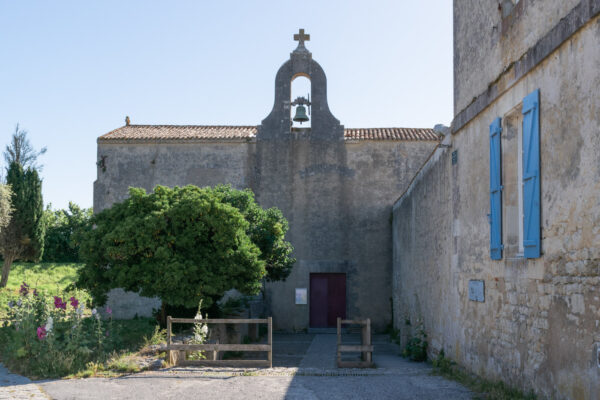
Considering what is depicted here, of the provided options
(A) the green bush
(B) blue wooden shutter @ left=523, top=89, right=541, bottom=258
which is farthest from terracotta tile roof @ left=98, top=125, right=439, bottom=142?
(B) blue wooden shutter @ left=523, top=89, right=541, bottom=258

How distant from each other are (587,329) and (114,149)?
63.7 feet

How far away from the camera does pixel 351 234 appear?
2114 cm

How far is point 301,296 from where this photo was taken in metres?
20.8

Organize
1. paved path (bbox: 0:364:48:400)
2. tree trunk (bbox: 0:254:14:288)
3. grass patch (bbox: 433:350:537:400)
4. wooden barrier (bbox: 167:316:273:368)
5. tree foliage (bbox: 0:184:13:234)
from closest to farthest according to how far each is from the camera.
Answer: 1. grass patch (bbox: 433:350:537:400)
2. paved path (bbox: 0:364:48:400)
3. wooden barrier (bbox: 167:316:273:368)
4. tree foliage (bbox: 0:184:13:234)
5. tree trunk (bbox: 0:254:14:288)

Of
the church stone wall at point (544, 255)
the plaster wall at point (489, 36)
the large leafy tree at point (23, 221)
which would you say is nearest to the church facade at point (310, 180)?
the large leafy tree at point (23, 221)

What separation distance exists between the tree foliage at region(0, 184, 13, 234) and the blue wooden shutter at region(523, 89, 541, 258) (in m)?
24.6

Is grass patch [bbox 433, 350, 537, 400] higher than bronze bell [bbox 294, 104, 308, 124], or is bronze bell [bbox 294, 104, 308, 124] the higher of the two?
bronze bell [bbox 294, 104, 308, 124]

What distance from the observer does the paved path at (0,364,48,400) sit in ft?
24.5

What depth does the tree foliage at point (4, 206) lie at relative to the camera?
2573cm

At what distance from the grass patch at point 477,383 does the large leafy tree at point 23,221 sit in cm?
2326

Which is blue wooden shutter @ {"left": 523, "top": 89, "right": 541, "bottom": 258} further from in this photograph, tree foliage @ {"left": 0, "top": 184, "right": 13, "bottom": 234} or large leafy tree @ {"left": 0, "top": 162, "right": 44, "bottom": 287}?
large leafy tree @ {"left": 0, "top": 162, "right": 44, "bottom": 287}

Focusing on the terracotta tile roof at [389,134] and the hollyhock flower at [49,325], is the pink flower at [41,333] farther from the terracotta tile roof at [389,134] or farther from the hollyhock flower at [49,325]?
the terracotta tile roof at [389,134]

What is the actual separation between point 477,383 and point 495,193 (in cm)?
268

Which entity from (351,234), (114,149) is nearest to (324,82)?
(351,234)
